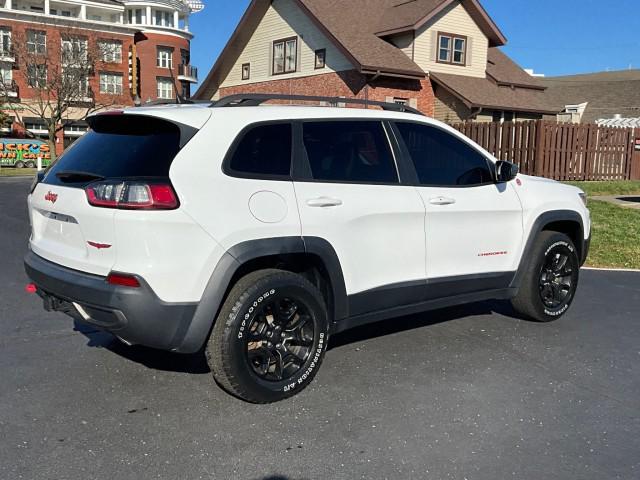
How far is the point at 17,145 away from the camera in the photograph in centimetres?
4462

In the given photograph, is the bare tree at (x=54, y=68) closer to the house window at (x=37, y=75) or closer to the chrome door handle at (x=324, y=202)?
the house window at (x=37, y=75)

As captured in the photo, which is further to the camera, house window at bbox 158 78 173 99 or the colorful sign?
house window at bbox 158 78 173 99

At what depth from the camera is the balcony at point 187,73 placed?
195 feet

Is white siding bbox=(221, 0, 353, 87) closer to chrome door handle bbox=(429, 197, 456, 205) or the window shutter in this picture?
the window shutter

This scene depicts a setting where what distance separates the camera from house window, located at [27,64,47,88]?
45.7 m

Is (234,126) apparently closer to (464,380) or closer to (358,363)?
(358,363)

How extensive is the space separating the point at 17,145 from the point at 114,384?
149 feet

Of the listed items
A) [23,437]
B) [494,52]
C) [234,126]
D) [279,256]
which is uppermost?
[494,52]

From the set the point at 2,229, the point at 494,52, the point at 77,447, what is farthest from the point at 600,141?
Result: the point at 77,447

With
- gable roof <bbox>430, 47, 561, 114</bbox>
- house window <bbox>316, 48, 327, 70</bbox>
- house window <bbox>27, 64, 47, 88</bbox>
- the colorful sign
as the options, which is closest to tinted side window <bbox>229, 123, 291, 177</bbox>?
gable roof <bbox>430, 47, 561, 114</bbox>

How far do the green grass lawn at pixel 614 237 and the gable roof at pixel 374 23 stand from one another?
13.6 metres

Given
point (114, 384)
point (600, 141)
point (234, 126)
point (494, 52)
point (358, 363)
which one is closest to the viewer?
point (234, 126)

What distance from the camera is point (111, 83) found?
5653 centimetres

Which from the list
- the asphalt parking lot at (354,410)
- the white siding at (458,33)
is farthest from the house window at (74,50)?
the asphalt parking lot at (354,410)
